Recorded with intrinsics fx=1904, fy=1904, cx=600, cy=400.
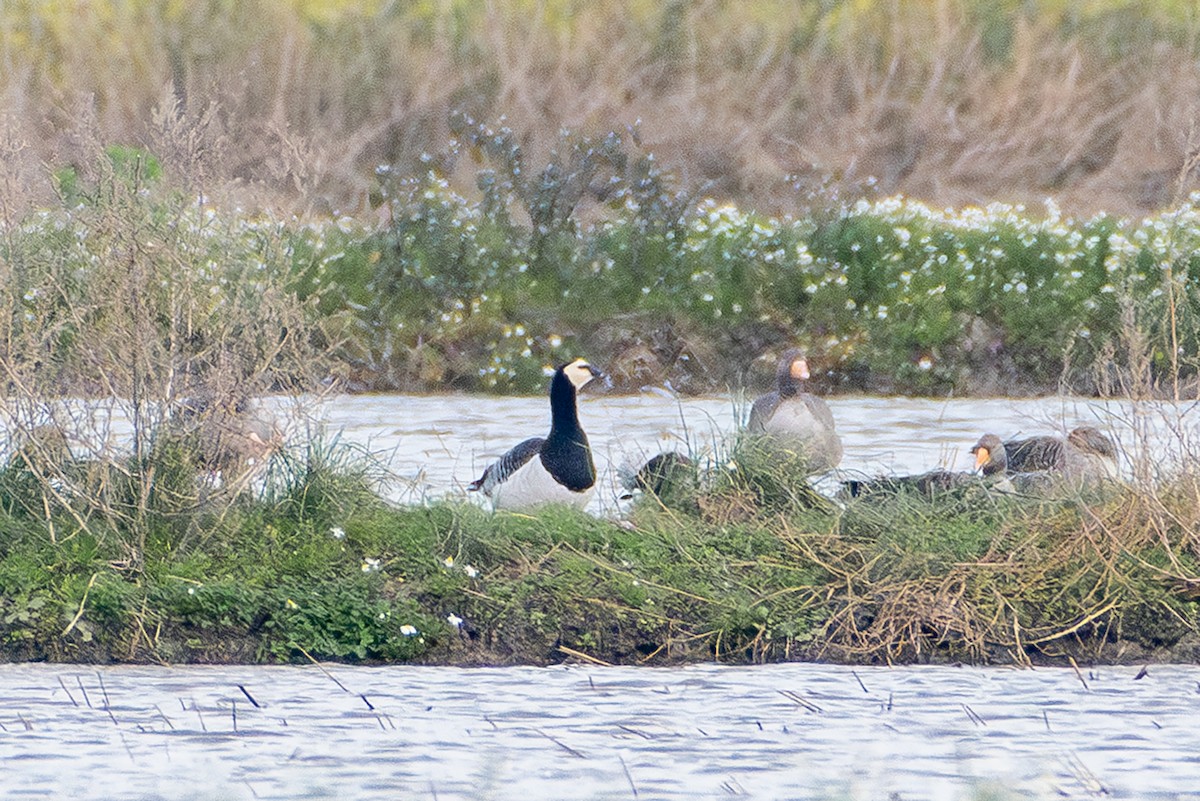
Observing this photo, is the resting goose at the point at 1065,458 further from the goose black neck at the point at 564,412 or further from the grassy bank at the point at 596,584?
the goose black neck at the point at 564,412

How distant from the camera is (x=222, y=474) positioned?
7.74 m

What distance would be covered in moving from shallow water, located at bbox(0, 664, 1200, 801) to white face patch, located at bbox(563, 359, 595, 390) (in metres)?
2.26

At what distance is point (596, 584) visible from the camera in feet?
23.9

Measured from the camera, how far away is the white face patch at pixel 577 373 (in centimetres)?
883

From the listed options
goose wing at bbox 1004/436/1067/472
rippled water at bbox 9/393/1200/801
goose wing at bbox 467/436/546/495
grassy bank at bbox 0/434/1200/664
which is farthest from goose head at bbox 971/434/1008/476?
goose wing at bbox 467/436/546/495

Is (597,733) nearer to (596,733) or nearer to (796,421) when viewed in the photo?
(596,733)

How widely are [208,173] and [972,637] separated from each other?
3513 millimetres

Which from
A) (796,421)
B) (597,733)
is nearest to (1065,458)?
(796,421)

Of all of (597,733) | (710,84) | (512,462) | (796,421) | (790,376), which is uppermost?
(710,84)

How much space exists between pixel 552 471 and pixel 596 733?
8.60 feet

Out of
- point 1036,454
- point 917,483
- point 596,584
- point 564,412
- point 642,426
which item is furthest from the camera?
point 642,426

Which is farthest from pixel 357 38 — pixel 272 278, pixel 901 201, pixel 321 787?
pixel 321 787

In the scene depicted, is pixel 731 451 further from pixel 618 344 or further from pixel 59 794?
pixel 618 344

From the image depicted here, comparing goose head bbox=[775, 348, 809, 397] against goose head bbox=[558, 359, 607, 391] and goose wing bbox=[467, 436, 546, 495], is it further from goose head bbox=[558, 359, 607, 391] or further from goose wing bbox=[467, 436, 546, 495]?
goose wing bbox=[467, 436, 546, 495]
